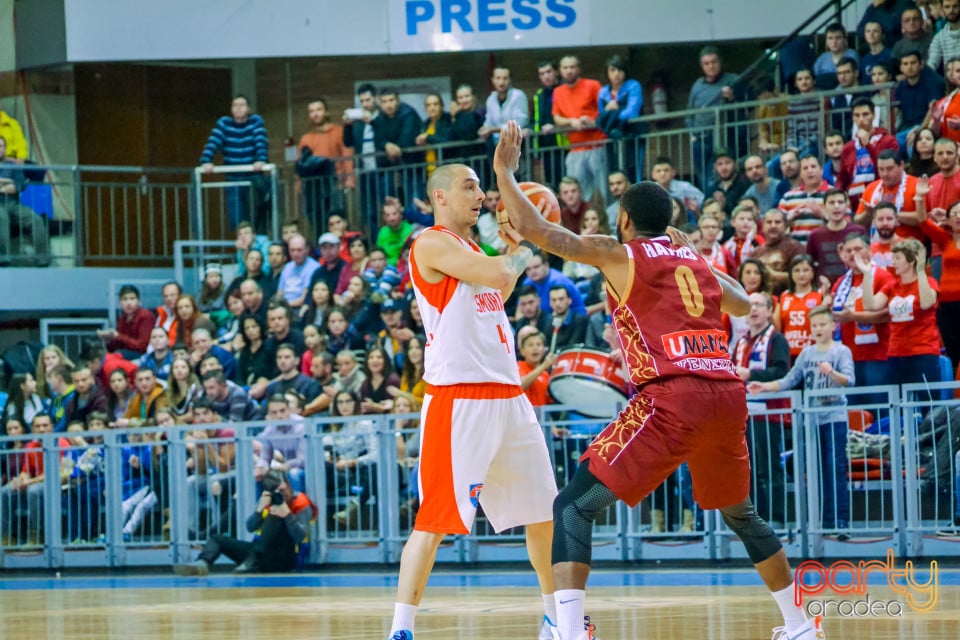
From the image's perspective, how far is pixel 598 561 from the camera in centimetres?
1434

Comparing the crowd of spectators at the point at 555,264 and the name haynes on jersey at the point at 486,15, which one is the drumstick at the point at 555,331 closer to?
the crowd of spectators at the point at 555,264

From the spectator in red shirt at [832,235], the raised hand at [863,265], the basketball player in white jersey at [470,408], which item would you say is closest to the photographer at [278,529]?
the spectator in red shirt at [832,235]

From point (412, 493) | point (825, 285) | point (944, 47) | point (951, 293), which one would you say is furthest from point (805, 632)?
point (944, 47)

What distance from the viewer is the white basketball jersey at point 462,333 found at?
25.7 feet

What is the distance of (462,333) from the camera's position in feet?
25.7

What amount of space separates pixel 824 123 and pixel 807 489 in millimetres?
5687

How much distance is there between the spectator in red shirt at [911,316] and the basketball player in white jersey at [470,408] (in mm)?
6178

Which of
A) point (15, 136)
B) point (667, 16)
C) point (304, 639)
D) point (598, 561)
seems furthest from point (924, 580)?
point (15, 136)

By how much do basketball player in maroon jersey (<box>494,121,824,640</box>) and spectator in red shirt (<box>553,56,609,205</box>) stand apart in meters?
11.8

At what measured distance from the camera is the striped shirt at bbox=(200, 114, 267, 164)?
2253 cm

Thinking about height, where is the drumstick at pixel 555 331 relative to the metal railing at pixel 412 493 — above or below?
above

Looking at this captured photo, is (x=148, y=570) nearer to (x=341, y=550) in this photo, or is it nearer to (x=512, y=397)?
(x=341, y=550)

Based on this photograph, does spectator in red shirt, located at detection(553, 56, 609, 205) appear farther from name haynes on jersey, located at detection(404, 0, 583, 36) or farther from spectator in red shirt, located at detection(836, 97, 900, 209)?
spectator in red shirt, located at detection(836, 97, 900, 209)

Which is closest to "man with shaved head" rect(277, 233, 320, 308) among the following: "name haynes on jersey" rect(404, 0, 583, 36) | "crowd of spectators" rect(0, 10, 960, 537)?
"crowd of spectators" rect(0, 10, 960, 537)
